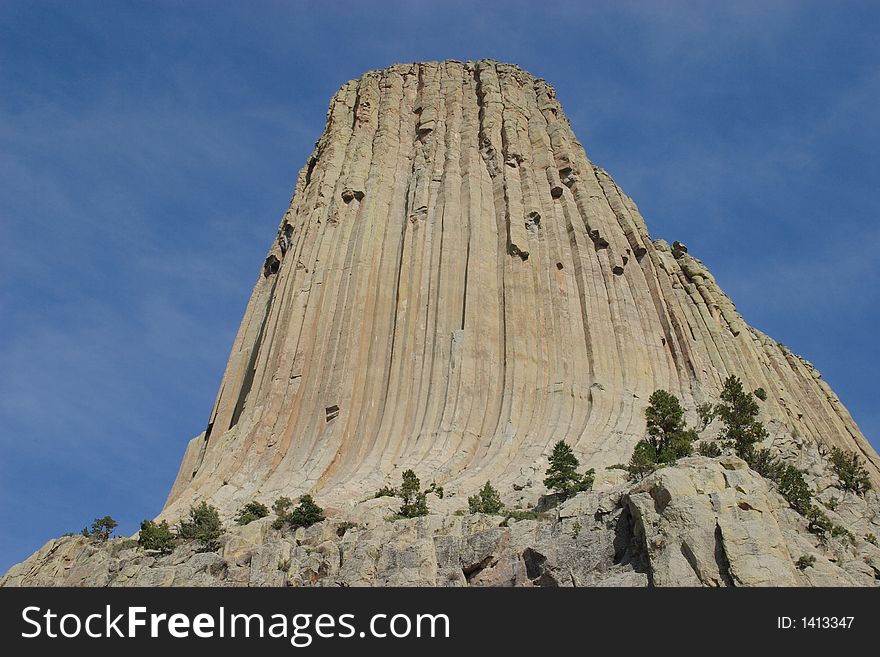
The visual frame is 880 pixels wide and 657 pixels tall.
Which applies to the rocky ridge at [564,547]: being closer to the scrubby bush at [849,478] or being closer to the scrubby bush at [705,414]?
the scrubby bush at [849,478]

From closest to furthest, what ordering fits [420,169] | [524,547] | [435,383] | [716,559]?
[716,559], [524,547], [435,383], [420,169]

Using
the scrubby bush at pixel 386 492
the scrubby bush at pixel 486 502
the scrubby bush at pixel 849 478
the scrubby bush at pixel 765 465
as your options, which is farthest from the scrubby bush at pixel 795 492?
the scrubby bush at pixel 386 492

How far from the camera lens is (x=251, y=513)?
136ft

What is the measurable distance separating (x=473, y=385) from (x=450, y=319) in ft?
12.5

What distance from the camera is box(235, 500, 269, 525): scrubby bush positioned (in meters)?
40.9

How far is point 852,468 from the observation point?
147ft

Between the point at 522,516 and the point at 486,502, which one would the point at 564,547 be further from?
the point at 486,502

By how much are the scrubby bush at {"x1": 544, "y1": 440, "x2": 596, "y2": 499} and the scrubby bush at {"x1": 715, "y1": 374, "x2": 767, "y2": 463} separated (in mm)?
4901

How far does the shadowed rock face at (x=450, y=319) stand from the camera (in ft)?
152

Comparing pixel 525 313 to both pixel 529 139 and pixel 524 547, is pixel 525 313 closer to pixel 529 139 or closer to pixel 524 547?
pixel 529 139

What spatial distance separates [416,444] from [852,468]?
52.9ft

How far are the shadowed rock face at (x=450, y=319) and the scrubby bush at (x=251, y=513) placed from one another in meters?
2.19

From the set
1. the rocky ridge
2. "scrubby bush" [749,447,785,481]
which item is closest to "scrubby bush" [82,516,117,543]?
the rocky ridge
